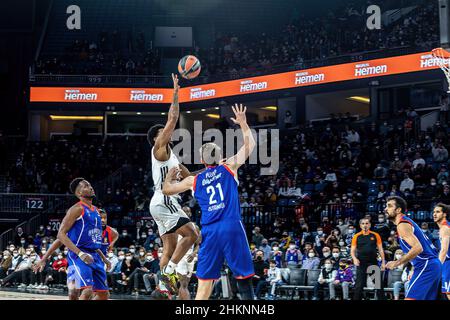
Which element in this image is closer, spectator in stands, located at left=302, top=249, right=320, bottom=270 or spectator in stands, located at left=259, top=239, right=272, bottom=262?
spectator in stands, located at left=302, top=249, right=320, bottom=270

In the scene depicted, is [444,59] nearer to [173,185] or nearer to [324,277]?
[324,277]

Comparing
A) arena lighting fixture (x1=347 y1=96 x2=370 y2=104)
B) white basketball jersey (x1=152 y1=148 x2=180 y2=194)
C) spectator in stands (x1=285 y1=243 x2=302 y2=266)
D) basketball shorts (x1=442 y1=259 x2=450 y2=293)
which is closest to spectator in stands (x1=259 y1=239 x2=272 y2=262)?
spectator in stands (x1=285 y1=243 x2=302 y2=266)

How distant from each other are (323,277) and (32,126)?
83.9 ft

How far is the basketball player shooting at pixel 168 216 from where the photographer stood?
8969mm

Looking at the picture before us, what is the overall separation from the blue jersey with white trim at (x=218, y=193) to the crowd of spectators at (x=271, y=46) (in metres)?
20.2

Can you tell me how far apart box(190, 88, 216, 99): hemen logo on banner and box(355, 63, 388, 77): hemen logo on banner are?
7.09 m

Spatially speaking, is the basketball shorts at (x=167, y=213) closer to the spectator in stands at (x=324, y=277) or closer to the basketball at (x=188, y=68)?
the basketball at (x=188, y=68)

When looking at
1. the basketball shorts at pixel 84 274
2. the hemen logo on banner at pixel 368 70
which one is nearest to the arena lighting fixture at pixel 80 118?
the hemen logo on banner at pixel 368 70

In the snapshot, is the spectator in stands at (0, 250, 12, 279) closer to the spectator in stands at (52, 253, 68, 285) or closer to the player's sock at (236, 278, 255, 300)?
the spectator in stands at (52, 253, 68, 285)

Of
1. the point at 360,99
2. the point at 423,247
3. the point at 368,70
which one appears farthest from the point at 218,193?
the point at 360,99

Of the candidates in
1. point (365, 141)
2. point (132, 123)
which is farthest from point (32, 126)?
point (365, 141)

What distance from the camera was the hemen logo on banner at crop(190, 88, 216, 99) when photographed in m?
32.8

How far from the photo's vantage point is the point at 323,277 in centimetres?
1622

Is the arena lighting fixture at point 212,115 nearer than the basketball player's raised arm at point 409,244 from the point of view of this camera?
No
